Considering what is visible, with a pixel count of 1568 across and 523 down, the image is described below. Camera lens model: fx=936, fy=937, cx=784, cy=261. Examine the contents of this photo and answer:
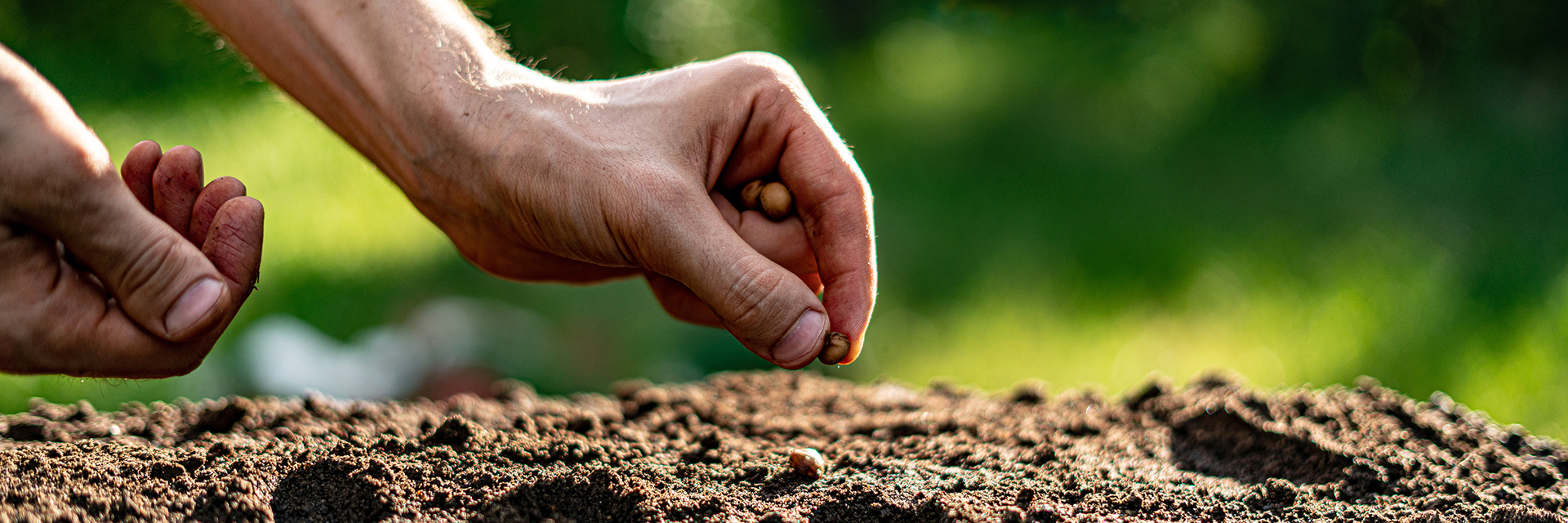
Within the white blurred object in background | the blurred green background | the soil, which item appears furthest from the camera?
the blurred green background

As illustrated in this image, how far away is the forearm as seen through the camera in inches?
56.1

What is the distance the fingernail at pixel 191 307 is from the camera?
1127 mm

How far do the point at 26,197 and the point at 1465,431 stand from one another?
218cm

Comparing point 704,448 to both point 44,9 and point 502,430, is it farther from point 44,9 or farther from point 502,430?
point 44,9

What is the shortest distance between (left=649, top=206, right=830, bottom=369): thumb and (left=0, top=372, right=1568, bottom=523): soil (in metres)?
0.22

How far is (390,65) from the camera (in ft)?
4.75

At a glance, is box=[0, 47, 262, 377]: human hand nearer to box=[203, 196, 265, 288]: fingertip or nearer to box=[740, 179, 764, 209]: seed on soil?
box=[203, 196, 265, 288]: fingertip

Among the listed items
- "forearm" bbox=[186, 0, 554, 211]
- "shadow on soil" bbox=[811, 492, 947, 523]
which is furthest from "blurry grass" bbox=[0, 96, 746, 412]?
"shadow on soil" bbox=[811, 492, 947, 523]

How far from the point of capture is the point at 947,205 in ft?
12.5

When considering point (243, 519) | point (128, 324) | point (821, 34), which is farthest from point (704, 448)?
point (821, 34)

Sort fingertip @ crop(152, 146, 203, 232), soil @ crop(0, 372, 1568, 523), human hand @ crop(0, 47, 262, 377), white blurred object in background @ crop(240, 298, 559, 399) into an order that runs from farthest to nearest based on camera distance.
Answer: white blurred object in background @ crop(240, 298, 559, 399)
fingertip @ crop(152, 146, 203, 232)
soil @ crop(0, 372, 1568, 523)
human hand @ crop(0, 47, 262, 377)

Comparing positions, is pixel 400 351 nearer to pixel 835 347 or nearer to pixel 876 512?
pixel 835 347

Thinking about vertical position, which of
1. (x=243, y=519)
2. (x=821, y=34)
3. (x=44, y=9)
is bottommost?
(x=243, y=519)

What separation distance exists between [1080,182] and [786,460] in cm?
282
